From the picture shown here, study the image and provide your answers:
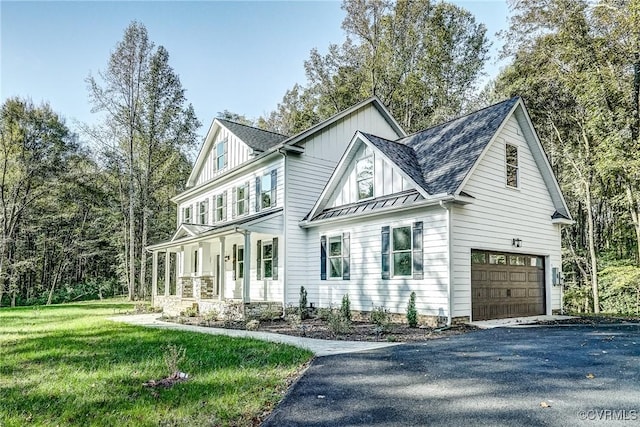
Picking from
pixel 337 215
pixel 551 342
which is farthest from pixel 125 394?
pixel 337 215

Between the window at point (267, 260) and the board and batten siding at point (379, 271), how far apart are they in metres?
1.54

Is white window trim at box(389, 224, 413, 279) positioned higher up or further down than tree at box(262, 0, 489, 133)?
further down

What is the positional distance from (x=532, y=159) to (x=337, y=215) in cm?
615

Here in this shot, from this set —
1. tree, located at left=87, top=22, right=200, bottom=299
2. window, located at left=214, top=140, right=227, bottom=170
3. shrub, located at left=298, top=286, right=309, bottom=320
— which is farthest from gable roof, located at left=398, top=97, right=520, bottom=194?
tree, located at left=87, top=22, right=200, bottom=299

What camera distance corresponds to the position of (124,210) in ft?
92.3

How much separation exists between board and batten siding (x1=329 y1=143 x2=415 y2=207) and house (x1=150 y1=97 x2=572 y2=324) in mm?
44

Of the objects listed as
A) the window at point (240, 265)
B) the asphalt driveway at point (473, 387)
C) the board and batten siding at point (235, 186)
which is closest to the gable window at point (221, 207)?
the board and batten siding at point (235, 186)

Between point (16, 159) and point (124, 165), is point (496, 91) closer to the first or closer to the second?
point (124, 165)

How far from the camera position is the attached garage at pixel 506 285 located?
10836mm

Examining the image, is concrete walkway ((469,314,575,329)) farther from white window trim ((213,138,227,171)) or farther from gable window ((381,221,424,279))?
white window trim ((213,138,227,171))

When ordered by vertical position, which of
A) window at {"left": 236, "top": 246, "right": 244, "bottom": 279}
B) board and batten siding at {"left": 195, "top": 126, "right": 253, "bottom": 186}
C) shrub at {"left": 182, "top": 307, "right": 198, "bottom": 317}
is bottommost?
shrub at {"left": 182, "top": 307, "right": 198, "bottom": 317}

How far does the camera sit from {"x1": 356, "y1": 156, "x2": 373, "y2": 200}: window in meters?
12.6

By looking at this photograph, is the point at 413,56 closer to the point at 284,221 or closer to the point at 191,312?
the point at 284,221

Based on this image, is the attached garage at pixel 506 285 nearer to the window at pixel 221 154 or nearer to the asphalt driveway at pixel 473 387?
the asphalt driveway at pixel 473 387
